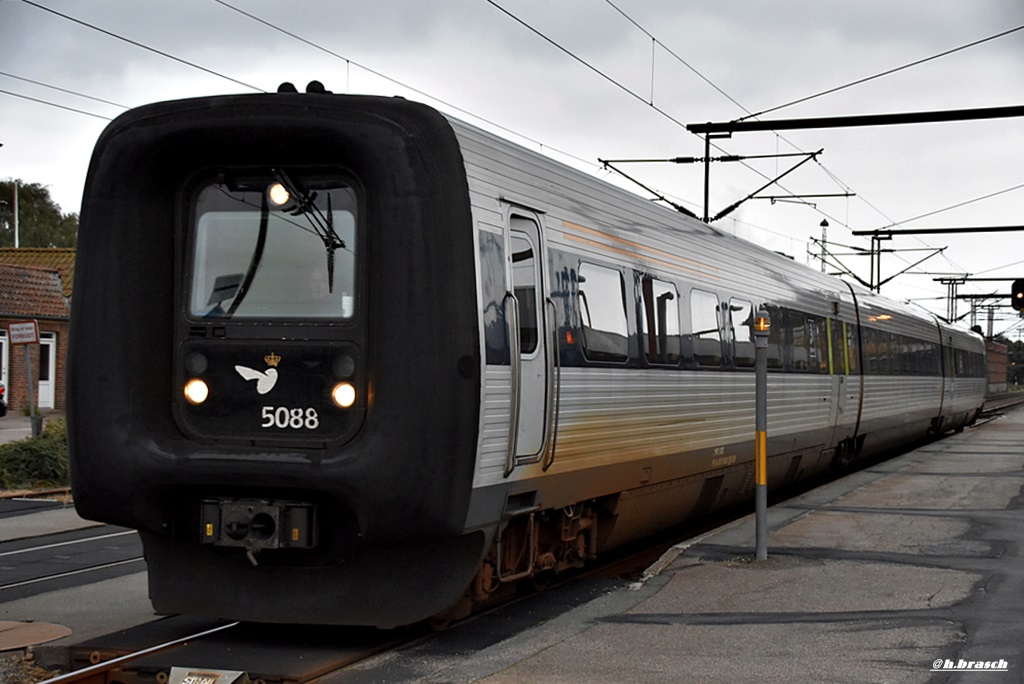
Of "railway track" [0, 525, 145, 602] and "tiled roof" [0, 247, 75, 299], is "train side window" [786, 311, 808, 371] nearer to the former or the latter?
"railway track" [0, 525, 145, 602]

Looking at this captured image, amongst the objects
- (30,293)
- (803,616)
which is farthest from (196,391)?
(30,293)

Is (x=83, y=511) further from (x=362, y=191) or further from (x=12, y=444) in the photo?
(x=12, y=444)

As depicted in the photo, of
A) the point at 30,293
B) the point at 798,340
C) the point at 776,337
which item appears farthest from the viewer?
the point at 30,293

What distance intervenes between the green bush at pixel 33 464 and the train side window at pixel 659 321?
35.8 feet

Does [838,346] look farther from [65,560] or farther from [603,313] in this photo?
[65,560]

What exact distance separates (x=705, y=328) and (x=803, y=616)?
4370 millimetres

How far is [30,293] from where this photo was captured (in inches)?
1417

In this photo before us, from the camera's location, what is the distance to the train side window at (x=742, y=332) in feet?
44.2

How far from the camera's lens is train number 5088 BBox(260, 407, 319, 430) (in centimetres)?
741

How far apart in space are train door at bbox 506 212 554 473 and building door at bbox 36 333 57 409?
100 feet

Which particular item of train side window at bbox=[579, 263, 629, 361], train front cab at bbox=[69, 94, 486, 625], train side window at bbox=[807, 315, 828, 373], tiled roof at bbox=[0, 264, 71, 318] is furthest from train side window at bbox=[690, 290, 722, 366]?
tiled roof at bbox=[0, 264, 71, 318]

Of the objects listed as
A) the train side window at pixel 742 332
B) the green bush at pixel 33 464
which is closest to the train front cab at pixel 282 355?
the train side window at pixel 742 332

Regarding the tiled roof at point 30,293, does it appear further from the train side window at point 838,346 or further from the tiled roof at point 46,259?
the train side window at point 838,346

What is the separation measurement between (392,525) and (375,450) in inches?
17.2
